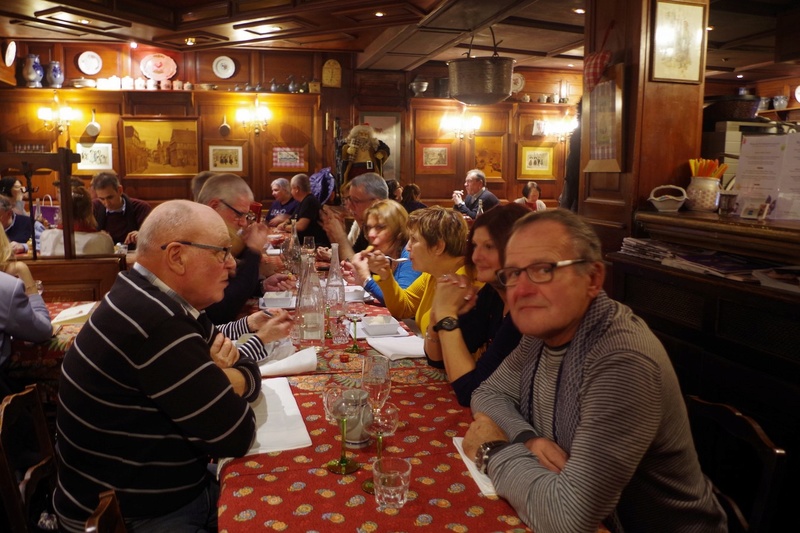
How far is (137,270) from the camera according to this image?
1.75m

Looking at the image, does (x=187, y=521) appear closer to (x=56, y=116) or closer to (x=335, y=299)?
(x=335, y=299)

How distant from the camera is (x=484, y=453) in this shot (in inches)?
59.1

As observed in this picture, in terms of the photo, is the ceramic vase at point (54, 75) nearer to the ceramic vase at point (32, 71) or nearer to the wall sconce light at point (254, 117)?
the ceramic vase at point (32, 71)

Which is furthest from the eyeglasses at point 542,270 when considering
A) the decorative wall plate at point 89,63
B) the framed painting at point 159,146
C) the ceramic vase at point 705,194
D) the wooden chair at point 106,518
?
the decorative wall plate at point 89,63

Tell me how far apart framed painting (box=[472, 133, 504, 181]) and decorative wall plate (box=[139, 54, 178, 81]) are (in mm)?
4871

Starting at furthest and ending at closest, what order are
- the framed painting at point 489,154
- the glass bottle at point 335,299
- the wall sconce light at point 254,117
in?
the framed painting at point 489,154 → the wall sconce light at point 254,117 → the glass bottle at point 335,299

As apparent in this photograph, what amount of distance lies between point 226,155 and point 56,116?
7.90 ft

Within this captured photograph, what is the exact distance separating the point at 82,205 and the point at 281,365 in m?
3.40

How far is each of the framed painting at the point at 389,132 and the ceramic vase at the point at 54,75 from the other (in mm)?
4316

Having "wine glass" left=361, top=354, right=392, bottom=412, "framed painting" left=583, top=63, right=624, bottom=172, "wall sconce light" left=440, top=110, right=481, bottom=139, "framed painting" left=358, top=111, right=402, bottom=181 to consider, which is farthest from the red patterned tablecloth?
"wall sconce light" left=440, top=110, right=481, bottom=139

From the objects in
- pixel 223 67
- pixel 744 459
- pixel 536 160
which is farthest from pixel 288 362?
pixel 536 160

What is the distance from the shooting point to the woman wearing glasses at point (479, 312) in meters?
2.02

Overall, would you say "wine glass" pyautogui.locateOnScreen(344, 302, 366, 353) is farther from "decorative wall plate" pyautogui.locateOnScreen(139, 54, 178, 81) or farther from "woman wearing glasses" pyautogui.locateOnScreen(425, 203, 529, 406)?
"decorative wall plate" pyautogui.locateOnScreen(139, 54, 178, 81)

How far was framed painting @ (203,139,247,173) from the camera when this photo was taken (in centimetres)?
925
